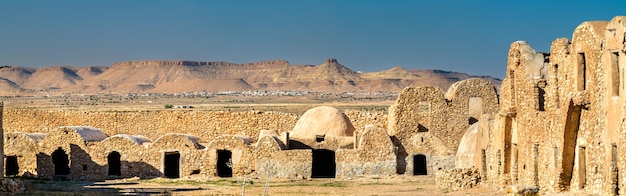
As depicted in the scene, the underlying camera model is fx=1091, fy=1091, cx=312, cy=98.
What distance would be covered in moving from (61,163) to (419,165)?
1272 cm

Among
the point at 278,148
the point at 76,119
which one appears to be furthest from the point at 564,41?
the point at 76,119

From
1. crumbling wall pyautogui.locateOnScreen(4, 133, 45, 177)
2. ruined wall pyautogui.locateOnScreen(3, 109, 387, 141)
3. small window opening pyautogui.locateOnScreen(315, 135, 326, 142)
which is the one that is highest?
ruined wall pyautogui.locateOnScreen(3, 109, 387, 141)

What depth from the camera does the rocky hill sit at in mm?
158125

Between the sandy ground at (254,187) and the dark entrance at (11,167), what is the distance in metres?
4.44

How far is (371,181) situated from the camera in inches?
1344

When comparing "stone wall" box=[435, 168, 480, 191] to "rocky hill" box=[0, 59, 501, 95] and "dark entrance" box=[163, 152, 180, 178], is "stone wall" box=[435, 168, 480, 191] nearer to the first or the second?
"dark entrance" box=[163, 152, 180, 178]

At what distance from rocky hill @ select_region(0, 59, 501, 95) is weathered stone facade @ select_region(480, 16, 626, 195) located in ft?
403

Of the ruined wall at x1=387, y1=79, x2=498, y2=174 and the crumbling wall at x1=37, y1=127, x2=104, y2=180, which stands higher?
the ruined wall at x1=387, y1=79, x2=498, y2=174

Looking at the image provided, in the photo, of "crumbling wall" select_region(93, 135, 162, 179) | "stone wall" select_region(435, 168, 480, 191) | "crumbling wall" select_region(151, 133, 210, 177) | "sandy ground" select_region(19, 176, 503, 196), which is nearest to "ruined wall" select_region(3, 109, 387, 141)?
"crumbling wall" select_region(93, 135, 162, 179)

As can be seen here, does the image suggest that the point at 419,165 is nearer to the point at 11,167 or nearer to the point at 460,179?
the point at 460,179

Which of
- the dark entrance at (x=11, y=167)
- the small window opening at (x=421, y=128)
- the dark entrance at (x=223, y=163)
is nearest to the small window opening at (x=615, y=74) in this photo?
the small window opening at (x=421, y=128)

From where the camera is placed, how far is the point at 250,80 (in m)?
183

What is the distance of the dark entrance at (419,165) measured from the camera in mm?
37278

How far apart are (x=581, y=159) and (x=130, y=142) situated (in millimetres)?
19375
